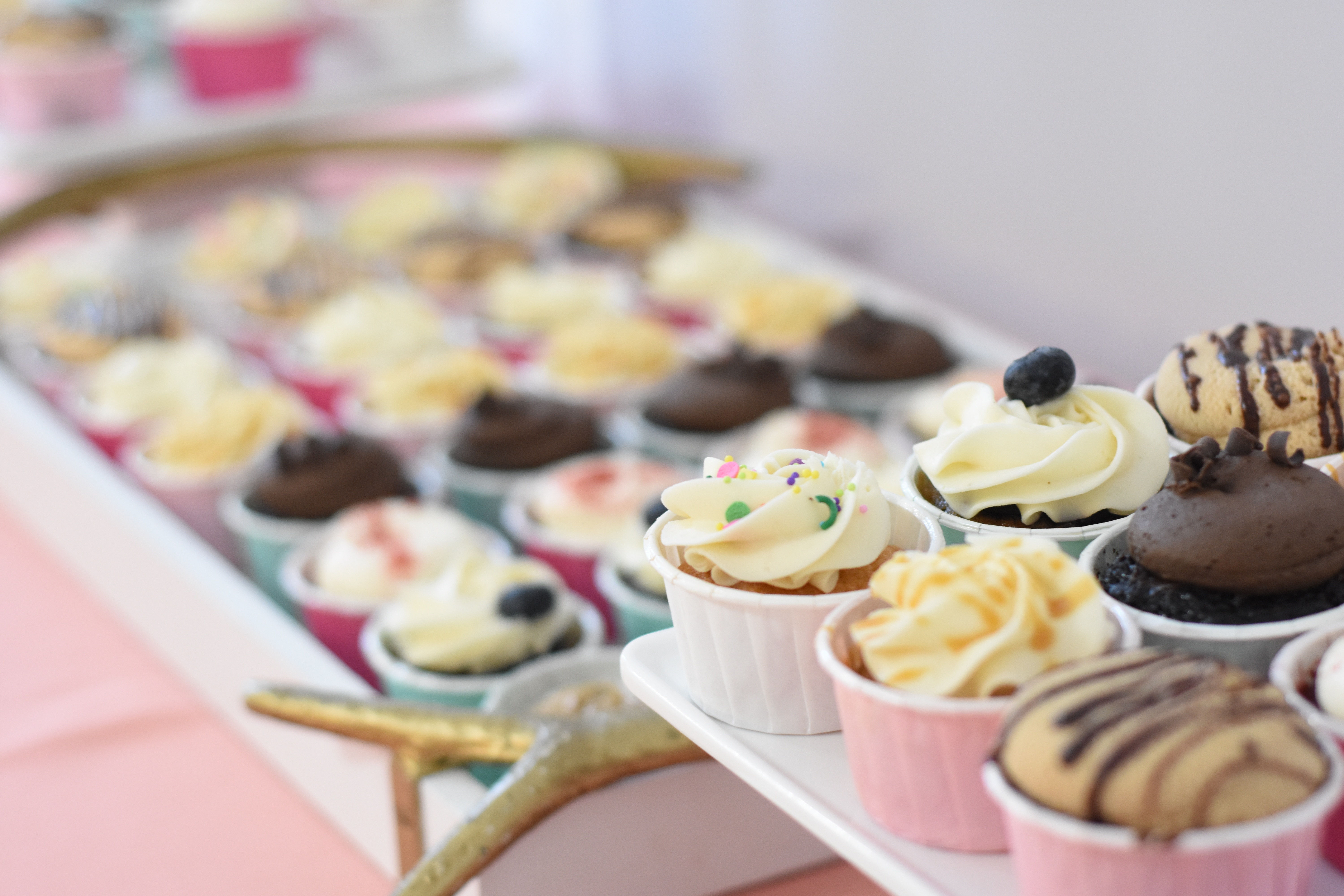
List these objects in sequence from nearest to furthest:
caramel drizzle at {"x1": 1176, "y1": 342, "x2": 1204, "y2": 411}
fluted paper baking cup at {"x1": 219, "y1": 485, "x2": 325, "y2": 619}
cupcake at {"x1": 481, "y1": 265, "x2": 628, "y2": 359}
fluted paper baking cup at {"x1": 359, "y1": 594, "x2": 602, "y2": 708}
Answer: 1. caramel drizzle at {"x1": 1176, "y1": 342, "x2": 1204, "y2": 411}
2. fluted paper baking cup at {"x1": 359, "y1": 594, "x2": 602, "y2": 708}
3. fluted paper baking cup at {"x1": 219, "y1": 485, "x2": 325, "y2": 619}
4. cupcake at {"x1": 481, "y1": 265, "x2": 628, "y2": 359}

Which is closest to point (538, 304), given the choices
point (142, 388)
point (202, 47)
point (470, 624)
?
point (142, 388)

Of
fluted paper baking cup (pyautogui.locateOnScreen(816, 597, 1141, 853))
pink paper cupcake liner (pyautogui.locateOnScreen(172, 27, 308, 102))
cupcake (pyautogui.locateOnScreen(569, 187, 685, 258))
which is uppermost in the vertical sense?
pink paper cupcake liner (pyautogui.locateOnScreen(172, 27, 308, 102))

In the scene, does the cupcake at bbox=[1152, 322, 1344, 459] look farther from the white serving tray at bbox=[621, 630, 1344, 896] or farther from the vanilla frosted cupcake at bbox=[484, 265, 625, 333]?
the vanilla frosted cupcake at bbox=[484, 265, 625, 333]

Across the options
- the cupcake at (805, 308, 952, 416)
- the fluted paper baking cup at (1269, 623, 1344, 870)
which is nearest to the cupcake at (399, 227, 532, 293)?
the cupcake at (805, 308, 952, 416)

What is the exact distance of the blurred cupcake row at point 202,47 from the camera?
3.59 m

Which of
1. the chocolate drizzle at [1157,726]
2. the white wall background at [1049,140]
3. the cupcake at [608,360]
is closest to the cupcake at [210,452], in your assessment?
the cupcake at [608,360]

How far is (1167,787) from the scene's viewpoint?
0.93 m

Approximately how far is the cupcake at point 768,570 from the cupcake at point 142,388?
79.1 inches

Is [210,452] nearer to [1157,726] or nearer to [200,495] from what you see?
[200,495]

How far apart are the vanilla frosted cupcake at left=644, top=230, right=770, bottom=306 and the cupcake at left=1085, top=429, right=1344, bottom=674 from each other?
226cm

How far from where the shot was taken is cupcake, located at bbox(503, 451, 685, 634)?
2475 millimetres

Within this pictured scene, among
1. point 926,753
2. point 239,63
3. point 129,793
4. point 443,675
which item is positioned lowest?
point 129,793

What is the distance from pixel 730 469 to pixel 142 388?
7.05 ft

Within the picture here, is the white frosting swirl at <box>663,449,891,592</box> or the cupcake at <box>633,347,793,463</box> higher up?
the white frosting swirl at <box>663,449,891,592</box>
